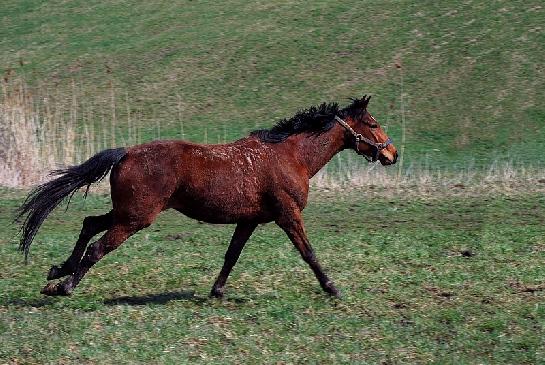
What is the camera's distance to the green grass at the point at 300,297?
309 inches

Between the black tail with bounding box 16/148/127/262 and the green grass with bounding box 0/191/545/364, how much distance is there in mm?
663

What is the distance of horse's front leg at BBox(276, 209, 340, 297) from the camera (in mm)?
9320

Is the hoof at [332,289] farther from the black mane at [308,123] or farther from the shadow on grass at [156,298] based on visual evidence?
the black mane at [308,123]

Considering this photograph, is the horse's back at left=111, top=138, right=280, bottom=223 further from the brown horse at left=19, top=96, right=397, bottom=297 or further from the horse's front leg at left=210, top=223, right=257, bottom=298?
the horse's front leg at left=210, top=223, right=257, bottom=298

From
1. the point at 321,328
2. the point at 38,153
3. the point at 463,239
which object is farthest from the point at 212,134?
the point at 321,328

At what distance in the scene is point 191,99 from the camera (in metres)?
24.5

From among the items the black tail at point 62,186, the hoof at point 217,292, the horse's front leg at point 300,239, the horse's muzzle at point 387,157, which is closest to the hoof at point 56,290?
the black tail at point 62,186

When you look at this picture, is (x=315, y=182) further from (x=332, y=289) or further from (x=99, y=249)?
(x=99, y=249)

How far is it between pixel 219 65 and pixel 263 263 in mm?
15963

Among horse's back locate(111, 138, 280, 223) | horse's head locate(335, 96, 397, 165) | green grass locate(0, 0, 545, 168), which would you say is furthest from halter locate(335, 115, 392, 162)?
green grass locate(0, 0, 545, 168)

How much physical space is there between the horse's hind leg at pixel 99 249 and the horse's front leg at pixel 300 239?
128cm

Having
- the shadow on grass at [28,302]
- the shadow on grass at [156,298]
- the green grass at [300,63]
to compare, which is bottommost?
the green grass at [300,63]

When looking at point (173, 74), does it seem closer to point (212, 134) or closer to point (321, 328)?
point (212, 134)

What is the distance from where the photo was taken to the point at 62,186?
910 centimetres
